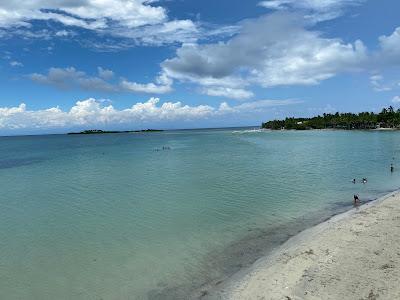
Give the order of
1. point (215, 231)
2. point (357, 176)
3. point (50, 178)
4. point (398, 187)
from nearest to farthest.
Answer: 1. point (215, 231)
2. point (398, 187)
3. point (357, 176)
4. point (50, 178)

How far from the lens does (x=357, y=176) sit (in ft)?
157

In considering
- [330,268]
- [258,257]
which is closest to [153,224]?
[258,257]

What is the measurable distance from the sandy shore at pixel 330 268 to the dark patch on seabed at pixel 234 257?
696 mm

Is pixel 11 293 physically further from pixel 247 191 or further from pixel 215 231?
pixel 247 191

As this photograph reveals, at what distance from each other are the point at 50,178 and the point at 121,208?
88.4 feet

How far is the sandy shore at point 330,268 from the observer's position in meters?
15.5

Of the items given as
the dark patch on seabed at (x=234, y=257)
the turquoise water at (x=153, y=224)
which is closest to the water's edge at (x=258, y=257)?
the dark patch on seabed at (x=234, y=257)

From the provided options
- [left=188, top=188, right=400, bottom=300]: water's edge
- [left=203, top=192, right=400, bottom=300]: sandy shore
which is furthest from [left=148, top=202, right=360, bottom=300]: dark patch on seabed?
[left=203, top=192, right=400, bottom=300]: sandy shore

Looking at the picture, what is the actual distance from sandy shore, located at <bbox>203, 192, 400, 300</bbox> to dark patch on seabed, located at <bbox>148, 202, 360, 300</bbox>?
2.28ft

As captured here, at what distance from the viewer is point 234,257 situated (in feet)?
69.8

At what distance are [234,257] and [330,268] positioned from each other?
18.3ft

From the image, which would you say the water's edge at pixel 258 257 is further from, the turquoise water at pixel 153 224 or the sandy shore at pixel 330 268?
the turquoise water at pixel 153 224

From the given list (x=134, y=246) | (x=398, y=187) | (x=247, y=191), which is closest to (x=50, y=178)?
(x=247, y=191)

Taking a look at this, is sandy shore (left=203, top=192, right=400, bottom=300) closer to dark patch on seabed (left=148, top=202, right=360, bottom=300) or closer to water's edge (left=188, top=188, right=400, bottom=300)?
water's edge (left=188, top=188, right=400, bottom=300)
